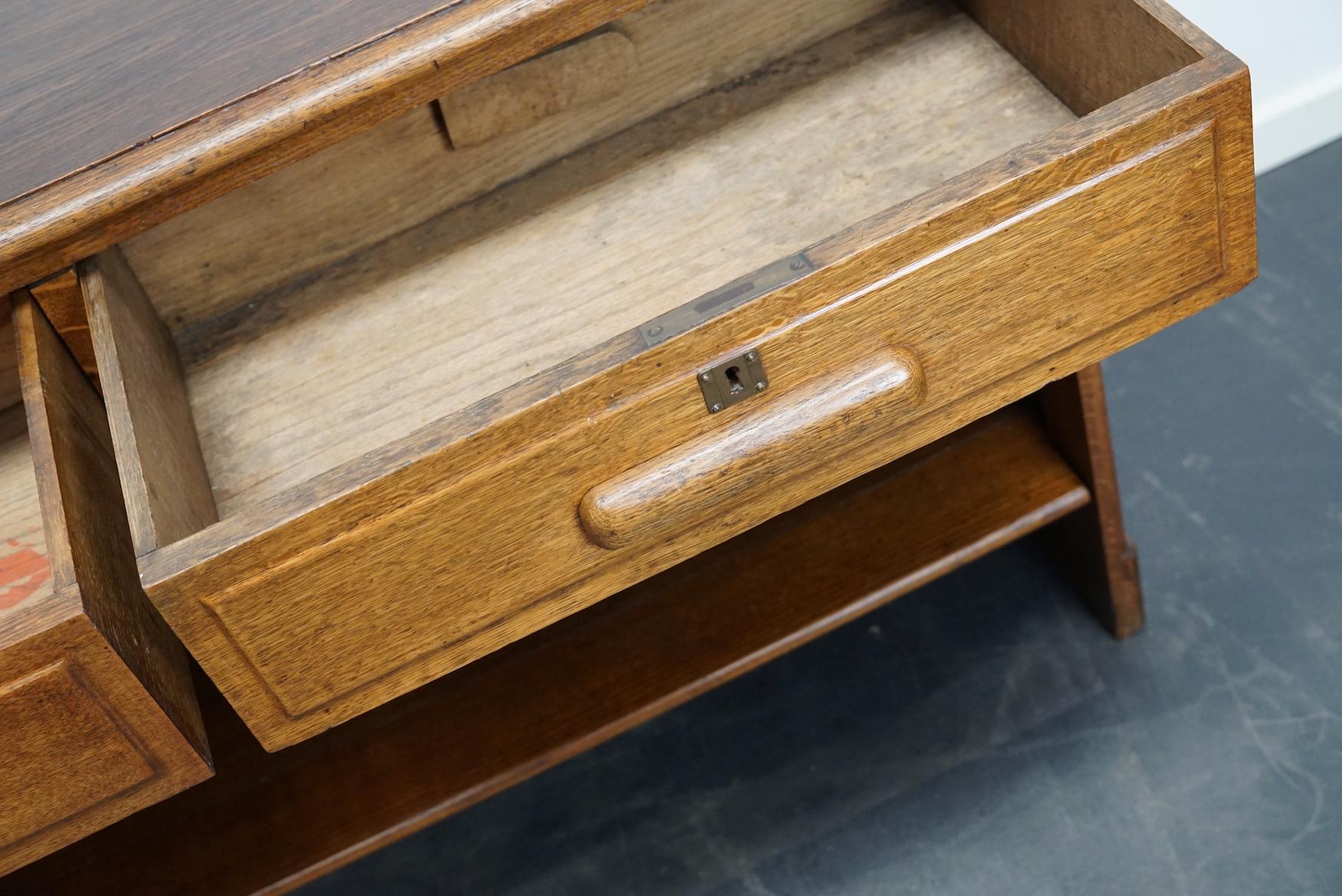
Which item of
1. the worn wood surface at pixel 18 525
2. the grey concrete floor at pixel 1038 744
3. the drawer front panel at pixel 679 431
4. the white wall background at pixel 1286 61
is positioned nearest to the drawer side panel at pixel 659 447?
the drawer front panel at pixel 679 431

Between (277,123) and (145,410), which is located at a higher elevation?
(277,123)

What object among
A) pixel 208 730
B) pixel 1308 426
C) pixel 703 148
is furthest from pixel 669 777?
pixel 1308 426

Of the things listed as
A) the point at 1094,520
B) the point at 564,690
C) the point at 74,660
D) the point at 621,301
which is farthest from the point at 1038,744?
→ the point at 74,660

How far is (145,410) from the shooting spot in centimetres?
78

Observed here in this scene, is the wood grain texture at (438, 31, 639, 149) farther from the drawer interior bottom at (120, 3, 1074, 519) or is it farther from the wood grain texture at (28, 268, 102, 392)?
the wood grain texture at (28, 268, 102, 392)

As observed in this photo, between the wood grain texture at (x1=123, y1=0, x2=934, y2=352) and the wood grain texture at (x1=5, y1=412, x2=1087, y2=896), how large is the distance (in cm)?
30

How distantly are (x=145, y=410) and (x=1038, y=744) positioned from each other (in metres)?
0.70

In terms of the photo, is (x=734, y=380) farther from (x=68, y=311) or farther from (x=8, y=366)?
(x=8, y=366)

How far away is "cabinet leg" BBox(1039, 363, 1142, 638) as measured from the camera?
1.01m

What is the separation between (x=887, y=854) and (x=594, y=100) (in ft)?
1.92

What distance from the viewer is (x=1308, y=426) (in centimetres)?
124

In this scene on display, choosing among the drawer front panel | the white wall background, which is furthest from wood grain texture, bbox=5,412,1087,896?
the white wall background

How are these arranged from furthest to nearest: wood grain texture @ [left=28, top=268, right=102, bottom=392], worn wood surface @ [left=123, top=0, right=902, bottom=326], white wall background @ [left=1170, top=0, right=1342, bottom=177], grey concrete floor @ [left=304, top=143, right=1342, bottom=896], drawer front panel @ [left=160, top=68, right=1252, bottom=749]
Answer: white wall background @ [left=1170, top=0, right=1342, bottom=177] → grey concrete floor @ [left=304, top=143, right=1342, bottom=896] → worn wood surface @ [left=123, top=0, right=902, bottom=326] → wood grain texture @ [left=28, top=268, right=102, bottom=392] → drawer front panel @ [left=160, top=68, right=1252, bottom=749]

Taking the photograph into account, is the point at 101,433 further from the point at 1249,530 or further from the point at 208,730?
the point at 1249,530
